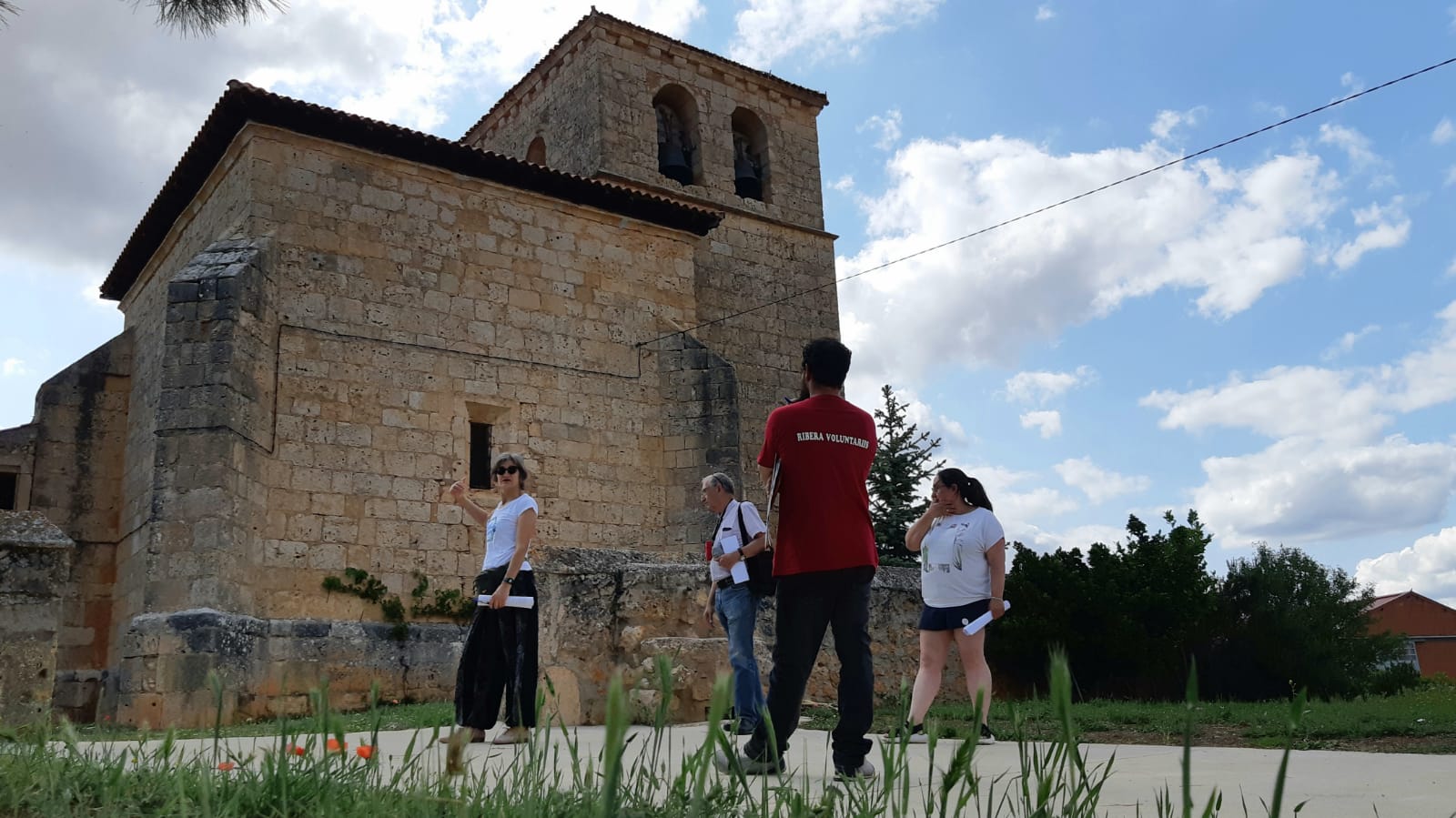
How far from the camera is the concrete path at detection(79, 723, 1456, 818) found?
3047 millimetres

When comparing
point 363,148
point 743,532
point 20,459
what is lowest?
point 743,532

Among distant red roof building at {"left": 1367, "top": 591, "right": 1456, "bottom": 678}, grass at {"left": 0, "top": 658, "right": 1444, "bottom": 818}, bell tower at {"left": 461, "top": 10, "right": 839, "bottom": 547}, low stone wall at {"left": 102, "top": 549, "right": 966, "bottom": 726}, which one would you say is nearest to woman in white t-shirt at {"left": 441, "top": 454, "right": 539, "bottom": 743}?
low stone wall at {"left": 102, "top": 549, "right": 966, "bottom": 726}

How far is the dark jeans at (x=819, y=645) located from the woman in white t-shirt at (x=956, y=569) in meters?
1.30

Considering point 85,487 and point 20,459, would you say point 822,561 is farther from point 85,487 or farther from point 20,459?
point 20,459

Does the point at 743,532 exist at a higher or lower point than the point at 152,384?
lower

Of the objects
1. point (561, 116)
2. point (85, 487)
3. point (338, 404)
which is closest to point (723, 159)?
point (561, 116)

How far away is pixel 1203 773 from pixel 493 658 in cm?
334

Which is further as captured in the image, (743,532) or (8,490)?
(8,490)

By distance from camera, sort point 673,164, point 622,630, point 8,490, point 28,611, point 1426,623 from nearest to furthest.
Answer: point 28,611 → point 622,630 → point 8,490 → point 673,164 → point 1426,623

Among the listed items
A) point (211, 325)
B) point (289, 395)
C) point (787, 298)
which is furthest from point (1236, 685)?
point (211, 325)

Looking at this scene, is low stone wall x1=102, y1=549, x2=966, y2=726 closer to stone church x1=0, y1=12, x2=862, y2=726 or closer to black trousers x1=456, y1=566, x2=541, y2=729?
stone church x1=0, y1=12, x2=862, y2=726

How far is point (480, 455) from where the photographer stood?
12445mm

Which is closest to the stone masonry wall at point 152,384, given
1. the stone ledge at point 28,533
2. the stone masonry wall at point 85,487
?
the stone masonry wall at point 85,487

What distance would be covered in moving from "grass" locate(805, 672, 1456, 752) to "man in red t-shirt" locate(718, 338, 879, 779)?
4.83 ft
